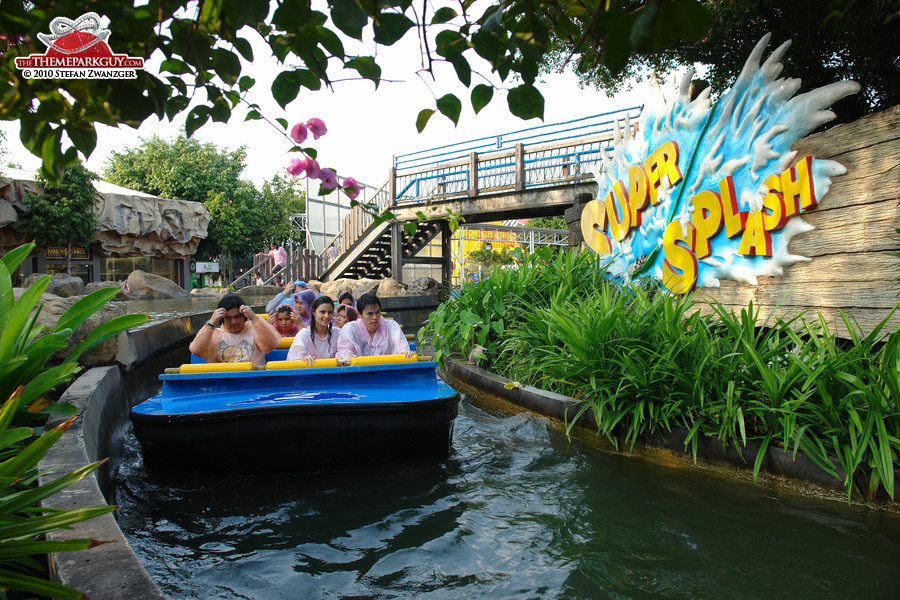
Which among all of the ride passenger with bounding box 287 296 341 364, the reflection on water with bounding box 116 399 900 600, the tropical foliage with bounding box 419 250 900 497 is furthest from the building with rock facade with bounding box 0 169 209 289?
the tropical foliage with bounding box 419 250 900 497

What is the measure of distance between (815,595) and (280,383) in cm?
329

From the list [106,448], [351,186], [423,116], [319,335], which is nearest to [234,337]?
[319,335]

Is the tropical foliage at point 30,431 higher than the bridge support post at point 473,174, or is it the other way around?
the bridge support post at point 473,174

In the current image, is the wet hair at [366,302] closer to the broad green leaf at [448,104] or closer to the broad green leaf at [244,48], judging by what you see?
the broad green leaf at [244,48]

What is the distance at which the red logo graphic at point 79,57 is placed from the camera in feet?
4.95

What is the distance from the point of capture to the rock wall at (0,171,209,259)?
2002 centimetres

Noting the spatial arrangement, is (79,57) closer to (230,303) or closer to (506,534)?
A: (506,534)

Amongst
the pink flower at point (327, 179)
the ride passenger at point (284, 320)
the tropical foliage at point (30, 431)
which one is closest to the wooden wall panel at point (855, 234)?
the pink flower at point (327, 179)

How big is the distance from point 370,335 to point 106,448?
81.7 inches

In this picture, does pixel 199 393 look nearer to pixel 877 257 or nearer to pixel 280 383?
pixel 280 383

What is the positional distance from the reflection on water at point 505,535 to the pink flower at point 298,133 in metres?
1.88

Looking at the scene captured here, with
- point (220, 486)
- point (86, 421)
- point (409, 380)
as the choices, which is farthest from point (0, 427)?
point (409, 380)

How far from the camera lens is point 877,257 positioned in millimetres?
3943

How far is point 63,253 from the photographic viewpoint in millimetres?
22656
